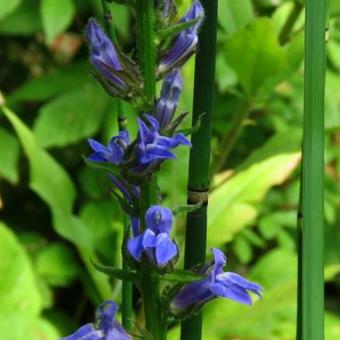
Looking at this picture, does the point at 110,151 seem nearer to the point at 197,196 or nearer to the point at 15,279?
the point at 197,196

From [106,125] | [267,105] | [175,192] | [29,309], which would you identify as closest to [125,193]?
[29,309]

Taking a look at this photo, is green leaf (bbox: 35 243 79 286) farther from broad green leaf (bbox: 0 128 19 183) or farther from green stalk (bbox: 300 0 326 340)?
green stalk (bbox: 300 0 326 340)

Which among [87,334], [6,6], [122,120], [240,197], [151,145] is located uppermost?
[6,6]

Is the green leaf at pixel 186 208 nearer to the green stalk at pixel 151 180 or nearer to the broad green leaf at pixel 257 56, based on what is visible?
the green stalk at pixel 151 180

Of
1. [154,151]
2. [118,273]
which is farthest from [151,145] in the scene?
[118,273]

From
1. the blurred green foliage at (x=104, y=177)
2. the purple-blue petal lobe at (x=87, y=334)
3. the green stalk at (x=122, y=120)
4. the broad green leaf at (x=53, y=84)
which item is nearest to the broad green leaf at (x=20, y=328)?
the blurred green foliage at (x=104, y=177)

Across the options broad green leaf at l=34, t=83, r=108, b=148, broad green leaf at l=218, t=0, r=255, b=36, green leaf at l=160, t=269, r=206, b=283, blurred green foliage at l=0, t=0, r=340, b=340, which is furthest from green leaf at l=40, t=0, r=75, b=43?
green leaf at l=160, t=269, r=206, b=283

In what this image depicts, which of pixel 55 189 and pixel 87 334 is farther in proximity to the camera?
pixel 55 189
